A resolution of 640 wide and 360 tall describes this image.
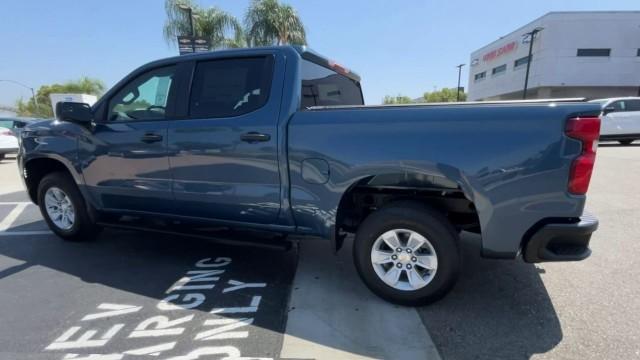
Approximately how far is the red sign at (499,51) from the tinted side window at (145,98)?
41.4 meters

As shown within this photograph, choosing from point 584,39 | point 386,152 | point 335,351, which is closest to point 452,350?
point 335,351

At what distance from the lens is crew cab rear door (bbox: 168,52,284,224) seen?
2.94 m

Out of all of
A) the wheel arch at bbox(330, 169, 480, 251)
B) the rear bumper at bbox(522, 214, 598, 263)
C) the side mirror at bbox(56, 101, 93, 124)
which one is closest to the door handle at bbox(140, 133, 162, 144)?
the side mirror at bbox(56, 101, 93, 124)

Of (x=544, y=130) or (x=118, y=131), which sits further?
(x=118, y=131)

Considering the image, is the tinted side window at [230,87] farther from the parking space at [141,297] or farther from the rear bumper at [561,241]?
the rear bumper at [561,241]

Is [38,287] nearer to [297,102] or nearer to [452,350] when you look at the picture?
[297,102]

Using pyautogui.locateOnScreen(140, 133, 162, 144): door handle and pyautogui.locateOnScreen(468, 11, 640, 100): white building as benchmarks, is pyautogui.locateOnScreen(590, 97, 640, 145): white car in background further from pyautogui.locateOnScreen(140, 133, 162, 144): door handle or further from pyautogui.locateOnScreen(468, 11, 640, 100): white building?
pyautogui.locateOnScreen(468, 11, 640, 100): white building

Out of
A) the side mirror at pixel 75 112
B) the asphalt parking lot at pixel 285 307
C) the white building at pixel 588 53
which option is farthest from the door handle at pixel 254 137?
the white building at pixel 588 53

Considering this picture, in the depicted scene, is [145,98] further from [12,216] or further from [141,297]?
[12,216]

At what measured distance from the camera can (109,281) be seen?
3283 mm

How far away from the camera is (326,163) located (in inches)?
108

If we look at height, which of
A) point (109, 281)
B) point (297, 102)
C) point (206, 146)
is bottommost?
point (109, 281)

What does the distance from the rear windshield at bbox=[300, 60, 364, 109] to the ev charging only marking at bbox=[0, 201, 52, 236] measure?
399cm

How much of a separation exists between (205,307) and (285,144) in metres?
1.40
